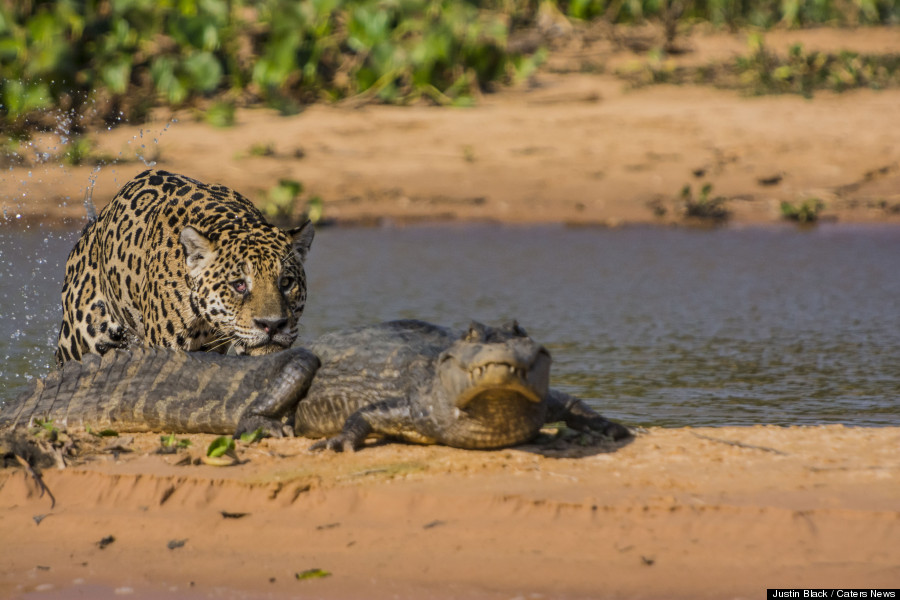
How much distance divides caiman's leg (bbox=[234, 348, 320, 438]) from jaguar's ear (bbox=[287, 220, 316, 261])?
958mm

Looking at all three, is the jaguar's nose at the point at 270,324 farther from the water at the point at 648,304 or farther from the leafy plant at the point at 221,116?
the leafy plant at the point at 221,116

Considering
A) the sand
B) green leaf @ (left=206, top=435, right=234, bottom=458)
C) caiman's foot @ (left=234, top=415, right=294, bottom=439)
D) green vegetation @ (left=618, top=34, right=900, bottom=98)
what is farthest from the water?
green vegetation @ (left=618, top=34, right=900, bottom=98)

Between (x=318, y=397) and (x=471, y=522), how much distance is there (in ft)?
4.93

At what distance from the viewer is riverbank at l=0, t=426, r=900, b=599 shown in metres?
3.77

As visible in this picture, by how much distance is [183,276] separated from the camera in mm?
6035

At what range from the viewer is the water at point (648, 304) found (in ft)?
22.0

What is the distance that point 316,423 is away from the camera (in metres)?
5.46

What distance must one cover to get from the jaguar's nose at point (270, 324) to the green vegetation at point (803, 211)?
813 cm

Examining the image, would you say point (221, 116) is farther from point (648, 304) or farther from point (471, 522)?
point (471, 522)

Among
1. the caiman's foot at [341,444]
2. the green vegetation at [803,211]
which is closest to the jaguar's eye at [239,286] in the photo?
the caiman's foot at [341,444]

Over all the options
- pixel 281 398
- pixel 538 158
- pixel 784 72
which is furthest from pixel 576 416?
pixel 784 72

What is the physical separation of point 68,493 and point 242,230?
6.23 feet

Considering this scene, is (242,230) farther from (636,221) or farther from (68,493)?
(636,221)

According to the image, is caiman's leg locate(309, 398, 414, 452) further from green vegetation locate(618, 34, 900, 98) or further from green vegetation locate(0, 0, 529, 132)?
green vegetation locate(618, 34, 900, 98)
